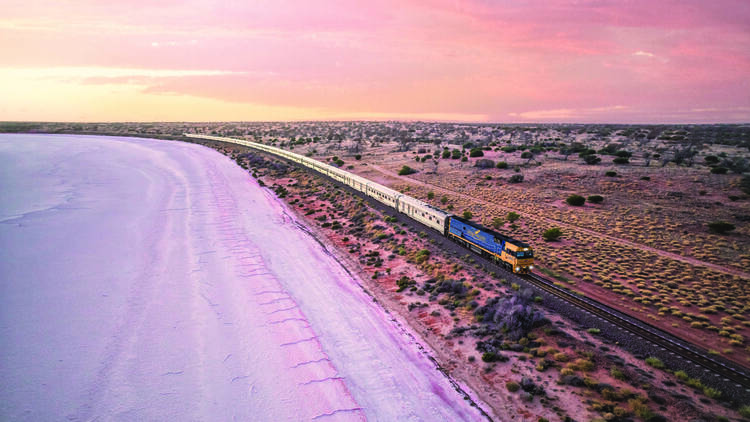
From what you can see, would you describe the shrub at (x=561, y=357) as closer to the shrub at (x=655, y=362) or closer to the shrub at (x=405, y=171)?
the shrub at (x=655, y=362)

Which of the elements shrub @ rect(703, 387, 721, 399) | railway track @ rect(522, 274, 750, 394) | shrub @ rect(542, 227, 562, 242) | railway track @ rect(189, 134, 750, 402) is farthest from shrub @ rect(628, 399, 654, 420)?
shrub @ rect(542, 227, 562, 242)

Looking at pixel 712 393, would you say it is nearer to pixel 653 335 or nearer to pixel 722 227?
pixel 653 335

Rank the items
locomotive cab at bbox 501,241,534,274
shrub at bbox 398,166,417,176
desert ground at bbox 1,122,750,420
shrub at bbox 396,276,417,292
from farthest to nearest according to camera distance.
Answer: shrub at bbox 398,166,417,176, shrub at bbox 396,276,417,292, locomotive cab at bbox 501,241,534,274, desert ground at bbox 1,122,750,420

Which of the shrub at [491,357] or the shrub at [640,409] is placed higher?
the shrub at [640,409]

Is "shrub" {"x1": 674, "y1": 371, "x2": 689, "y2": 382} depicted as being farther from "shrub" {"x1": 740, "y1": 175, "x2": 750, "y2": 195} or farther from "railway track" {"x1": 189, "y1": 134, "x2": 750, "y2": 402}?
"shrub" {"x1": 740, "y1": 175, "x2": 750, "y2": 195}

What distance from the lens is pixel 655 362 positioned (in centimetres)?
1580

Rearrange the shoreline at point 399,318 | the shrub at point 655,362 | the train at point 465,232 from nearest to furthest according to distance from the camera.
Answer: the shoreline at point 399,318 → the shrub at point 655,362 → the train at point 465,232

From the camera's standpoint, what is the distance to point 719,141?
281ft

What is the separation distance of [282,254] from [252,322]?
35.0 feet

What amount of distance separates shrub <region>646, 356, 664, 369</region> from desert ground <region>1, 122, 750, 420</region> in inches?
5.8

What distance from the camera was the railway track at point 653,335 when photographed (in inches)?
611

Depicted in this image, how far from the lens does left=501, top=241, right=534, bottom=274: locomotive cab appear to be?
23969 mm

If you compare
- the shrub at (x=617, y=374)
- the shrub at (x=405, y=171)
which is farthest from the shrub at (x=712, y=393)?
the shrub at (x=405, y=171)

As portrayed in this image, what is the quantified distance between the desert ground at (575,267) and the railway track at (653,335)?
124cm
